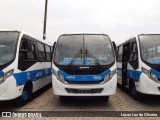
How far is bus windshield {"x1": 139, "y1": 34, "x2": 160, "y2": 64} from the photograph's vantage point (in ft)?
24.1

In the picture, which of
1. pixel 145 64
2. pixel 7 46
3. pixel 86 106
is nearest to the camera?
pixel 7 46

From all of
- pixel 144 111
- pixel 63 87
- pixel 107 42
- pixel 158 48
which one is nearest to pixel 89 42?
pixel 107 42

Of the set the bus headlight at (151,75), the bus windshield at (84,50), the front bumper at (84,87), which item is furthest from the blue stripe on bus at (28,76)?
the bus headlight at (151,75)

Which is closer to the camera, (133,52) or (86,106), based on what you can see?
(86,106)

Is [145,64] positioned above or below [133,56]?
below

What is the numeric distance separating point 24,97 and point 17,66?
1412 millimetres

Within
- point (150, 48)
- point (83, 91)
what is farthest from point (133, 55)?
point (83, 91)

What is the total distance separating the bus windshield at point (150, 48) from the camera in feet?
24.1

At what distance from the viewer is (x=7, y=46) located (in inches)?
266

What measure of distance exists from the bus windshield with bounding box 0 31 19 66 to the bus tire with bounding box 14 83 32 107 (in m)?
1.47

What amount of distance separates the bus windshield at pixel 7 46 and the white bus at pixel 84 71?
1.46 m

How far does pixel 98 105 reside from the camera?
7559 mm

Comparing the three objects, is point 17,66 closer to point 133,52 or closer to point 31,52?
point 31,52

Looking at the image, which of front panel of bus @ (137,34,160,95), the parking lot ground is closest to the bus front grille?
the parking lot ground
